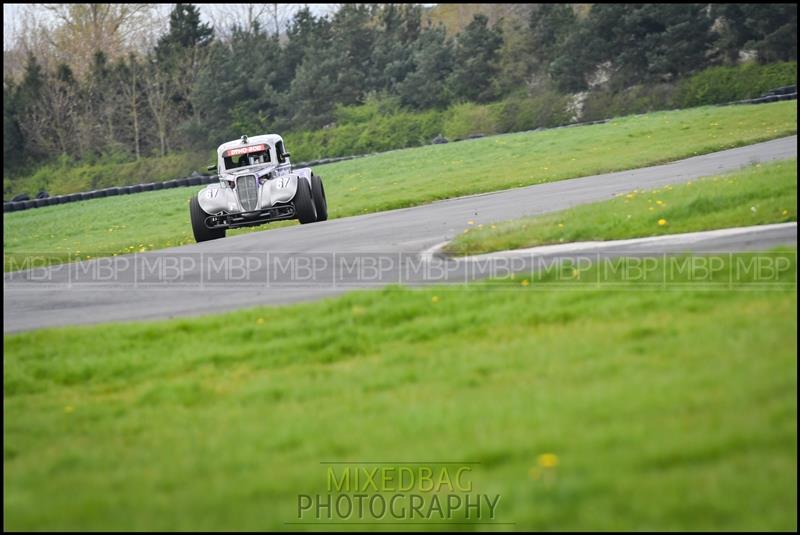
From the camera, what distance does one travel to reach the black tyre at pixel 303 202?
819 inches

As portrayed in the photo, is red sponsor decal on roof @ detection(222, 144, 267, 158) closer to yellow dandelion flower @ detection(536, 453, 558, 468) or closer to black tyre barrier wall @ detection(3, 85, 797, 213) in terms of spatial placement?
yellow dandelion flower @ detection(536, 453, 558, 468)

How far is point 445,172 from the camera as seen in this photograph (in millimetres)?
33844

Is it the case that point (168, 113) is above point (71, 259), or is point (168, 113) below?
above

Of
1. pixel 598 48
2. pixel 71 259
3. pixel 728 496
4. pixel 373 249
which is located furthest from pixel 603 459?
pixel 598 48

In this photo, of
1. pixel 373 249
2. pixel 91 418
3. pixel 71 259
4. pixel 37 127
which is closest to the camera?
pixel 91 418

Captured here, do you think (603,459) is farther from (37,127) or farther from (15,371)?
(37,127)

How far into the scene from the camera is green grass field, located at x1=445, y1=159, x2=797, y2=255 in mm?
13281

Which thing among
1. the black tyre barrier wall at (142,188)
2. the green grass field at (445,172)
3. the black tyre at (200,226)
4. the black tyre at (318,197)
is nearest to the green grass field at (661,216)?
the black tyre at (318,197)

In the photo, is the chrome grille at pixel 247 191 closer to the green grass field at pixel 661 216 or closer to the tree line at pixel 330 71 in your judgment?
the green grass field at pixel 661 216

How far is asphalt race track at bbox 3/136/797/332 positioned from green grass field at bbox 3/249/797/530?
1304 mm

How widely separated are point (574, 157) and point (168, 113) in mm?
46978

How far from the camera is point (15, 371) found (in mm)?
9812

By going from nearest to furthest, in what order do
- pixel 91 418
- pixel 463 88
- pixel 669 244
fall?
pixel 91 418 < pixel 669 244 < pixel 463 88

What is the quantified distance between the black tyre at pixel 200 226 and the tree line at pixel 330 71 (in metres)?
38.1
